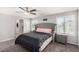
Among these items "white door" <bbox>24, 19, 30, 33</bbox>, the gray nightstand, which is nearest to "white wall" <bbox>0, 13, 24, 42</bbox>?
"white door" <bbox>24, 19, 30, 33</bbox>

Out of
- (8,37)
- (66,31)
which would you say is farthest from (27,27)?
(66,31)

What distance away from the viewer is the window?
3.92 m

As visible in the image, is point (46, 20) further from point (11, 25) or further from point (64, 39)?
point (11, 25)

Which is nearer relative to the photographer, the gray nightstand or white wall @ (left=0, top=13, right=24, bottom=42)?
the gray nightstand

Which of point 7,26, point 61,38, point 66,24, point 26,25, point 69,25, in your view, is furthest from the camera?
point 26,25

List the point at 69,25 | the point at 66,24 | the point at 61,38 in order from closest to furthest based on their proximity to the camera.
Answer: the point at 61,38, the point at 69,25, the point at 66,24

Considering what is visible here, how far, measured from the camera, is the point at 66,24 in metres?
4.26

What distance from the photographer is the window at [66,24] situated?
12.9ft

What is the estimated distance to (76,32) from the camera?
3752 mm

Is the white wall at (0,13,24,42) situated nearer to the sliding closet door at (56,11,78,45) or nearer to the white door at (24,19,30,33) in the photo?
the white door at (24,19,30,33)

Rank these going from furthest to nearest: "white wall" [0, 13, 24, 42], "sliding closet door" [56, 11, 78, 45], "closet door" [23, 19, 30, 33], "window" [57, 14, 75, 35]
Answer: "closet door" [23, 19, 30, 33], "white wall" [0, 13, 24, 42], "window" [57, 14, 75, 35], "sliding closet door" [56, 11, 78, 45]

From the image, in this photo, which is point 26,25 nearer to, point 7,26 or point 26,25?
point 26,25

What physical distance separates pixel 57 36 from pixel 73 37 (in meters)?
1.03

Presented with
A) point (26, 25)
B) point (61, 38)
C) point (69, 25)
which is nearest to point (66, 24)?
point (69, 25)
